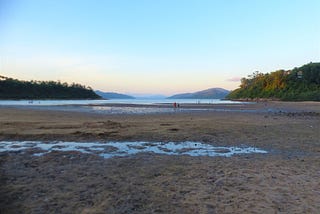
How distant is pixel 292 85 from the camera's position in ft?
411

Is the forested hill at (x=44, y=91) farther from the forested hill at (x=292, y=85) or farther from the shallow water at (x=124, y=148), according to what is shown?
the shallow water at (x=124, y=148)

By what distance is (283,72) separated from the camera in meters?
139

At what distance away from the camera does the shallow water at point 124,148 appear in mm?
10328

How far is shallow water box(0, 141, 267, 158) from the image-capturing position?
10.3 m

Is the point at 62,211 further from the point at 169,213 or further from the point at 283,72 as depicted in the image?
the point at 283,72

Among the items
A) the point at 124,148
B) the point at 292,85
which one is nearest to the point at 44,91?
the point at 292,85

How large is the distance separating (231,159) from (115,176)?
4084 millimetres

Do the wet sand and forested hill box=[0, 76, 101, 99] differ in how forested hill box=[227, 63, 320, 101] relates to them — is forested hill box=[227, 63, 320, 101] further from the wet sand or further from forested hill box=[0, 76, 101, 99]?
forested hill box=[0, 76, 101, 99]

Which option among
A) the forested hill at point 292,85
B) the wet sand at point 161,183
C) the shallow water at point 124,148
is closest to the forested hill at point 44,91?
the forested hill at point 292,85

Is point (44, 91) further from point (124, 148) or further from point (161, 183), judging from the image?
point (161, 183)

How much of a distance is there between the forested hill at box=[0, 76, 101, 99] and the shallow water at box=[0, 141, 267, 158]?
409 ft

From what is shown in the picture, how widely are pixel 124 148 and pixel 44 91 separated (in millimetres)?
159455

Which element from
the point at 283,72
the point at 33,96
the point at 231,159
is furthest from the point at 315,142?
the point at 33,96

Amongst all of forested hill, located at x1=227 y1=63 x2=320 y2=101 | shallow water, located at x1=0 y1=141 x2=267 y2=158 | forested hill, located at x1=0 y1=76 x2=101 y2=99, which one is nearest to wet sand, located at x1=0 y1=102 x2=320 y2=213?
shallow water, located at x1=0 y1=141 x2=267 y2=158
